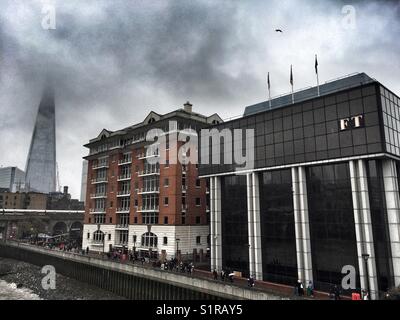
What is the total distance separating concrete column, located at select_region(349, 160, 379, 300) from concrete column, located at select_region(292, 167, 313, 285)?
5423 millimetres

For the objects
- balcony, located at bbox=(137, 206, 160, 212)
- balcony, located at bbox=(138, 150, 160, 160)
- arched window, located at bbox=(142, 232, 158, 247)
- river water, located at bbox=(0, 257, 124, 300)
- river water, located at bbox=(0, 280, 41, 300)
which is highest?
balcony, located at bbox=(138, 150, 160, 160)

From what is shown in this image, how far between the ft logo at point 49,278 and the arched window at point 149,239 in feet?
54.3

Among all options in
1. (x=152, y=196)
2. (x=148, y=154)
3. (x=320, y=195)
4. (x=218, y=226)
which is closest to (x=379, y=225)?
(x=320, y=195)

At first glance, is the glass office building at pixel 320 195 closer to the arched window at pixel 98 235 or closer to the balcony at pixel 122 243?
the balcony at pixel 122 243

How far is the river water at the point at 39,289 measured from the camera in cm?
4666

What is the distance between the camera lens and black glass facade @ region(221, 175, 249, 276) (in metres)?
44.0

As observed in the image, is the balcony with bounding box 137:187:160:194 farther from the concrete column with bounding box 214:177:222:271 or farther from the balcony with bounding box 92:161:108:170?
the concrete column with bounding box 214:177:222:271

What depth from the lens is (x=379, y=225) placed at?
32844 millimetres

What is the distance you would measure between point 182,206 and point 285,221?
24.4 m

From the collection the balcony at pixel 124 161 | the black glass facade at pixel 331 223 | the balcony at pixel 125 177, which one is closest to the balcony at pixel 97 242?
the balcony at pixel 125 177

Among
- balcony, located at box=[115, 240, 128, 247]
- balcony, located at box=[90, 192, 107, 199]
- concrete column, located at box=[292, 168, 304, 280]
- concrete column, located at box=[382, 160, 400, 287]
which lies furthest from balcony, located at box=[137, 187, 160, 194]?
concrete column, located at box=[382, 160, 400, 287]

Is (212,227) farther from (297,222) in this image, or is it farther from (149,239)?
(149,239)
